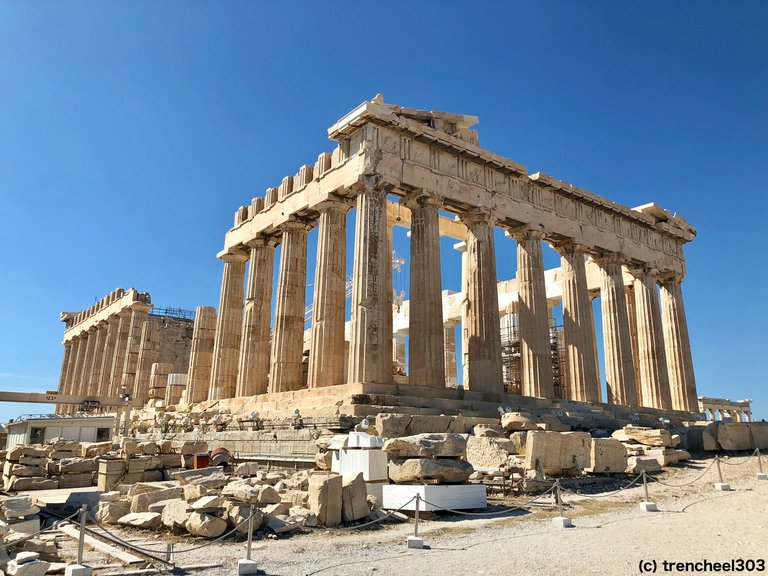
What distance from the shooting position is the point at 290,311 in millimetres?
24594

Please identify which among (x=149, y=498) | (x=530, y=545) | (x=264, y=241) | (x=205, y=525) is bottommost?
(x=530, y=545)

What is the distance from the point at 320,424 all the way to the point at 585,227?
57.4 ft

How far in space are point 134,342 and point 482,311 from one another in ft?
86.9

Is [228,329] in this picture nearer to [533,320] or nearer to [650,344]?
[533,320]

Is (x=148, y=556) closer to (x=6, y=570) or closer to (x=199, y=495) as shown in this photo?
(x=6, y=570)

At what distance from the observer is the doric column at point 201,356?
2941cm

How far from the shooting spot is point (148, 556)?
7.36 m

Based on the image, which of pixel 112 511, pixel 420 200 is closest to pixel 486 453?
pixel 112 511

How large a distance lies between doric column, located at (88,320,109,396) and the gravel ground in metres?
40.5

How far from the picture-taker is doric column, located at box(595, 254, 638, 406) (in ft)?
92.0

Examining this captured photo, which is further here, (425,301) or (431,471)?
(425,301)

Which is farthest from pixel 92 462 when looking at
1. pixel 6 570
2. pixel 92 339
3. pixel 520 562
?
pixel 92 339

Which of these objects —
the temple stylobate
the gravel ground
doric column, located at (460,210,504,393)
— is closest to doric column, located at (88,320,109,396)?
the temple stylobate

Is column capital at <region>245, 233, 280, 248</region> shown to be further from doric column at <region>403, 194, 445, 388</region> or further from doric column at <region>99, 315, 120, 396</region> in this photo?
doric column at <region>99, 315, 120, 396</region>
